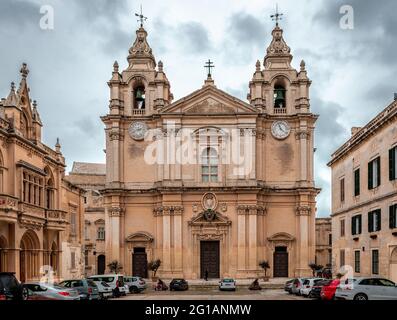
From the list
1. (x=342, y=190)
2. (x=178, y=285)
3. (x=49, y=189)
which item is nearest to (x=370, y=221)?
(x=342, y=190)

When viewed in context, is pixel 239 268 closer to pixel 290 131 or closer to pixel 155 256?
pixel 155 256

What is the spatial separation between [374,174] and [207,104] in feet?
64.7

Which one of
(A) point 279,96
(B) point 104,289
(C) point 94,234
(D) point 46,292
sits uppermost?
(A) point 279,96

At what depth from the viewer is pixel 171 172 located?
49469mm

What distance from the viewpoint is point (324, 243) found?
72.7 metres

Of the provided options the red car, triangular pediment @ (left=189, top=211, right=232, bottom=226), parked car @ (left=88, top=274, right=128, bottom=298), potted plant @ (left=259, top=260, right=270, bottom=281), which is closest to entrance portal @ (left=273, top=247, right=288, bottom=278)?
potted plant @ (left=259, top=260, right=270, bottom=281)

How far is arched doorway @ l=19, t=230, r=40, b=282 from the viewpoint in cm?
3406

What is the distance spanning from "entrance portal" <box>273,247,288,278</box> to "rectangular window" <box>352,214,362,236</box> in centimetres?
1163

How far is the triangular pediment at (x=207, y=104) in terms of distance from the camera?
50062 millimetres

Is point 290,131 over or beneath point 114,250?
over

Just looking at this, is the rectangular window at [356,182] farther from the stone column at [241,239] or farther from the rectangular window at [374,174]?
the stone column at [241,239]

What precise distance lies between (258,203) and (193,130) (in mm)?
7989

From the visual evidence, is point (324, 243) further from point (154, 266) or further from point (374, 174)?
point (374, 174)
